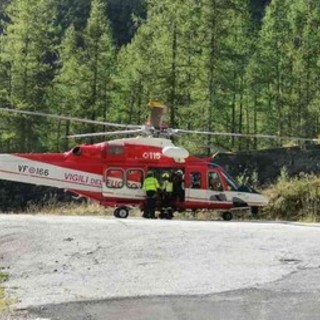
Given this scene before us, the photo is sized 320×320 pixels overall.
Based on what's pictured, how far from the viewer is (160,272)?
1062 centimetres

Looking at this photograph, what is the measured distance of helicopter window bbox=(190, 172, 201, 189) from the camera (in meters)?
23.8

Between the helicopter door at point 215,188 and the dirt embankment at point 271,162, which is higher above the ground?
the dirt embankment at point 271,162

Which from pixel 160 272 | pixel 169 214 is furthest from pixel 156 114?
pixel 160 272

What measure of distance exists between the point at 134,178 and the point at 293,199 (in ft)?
23.2

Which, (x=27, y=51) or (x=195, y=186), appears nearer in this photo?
(x=195, y=186)

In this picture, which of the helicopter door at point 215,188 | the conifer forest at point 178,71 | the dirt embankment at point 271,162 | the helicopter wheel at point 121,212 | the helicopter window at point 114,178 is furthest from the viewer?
the conifer forest at point 178,71

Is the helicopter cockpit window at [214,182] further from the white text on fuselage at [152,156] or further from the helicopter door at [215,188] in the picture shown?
the white text on fuselage at [152,156]

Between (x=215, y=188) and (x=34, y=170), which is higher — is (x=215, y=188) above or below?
below

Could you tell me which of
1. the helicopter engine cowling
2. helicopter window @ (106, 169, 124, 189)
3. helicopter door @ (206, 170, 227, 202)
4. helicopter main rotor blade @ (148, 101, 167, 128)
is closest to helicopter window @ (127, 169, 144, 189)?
helicopter window @ (106, 169, 124, 189)

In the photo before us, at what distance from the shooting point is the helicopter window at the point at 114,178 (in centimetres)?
→ 2352

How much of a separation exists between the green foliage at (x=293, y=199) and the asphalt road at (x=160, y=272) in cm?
1071

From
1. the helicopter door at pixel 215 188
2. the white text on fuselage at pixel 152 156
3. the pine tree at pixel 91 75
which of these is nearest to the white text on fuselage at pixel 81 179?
the white text on fuselage at pixel 152 156

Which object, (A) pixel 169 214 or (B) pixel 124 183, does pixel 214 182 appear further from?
(B) pixel 124 183

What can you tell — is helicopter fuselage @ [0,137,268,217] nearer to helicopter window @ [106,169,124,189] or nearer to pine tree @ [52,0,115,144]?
helicopter window @ [106,169,124,189]
